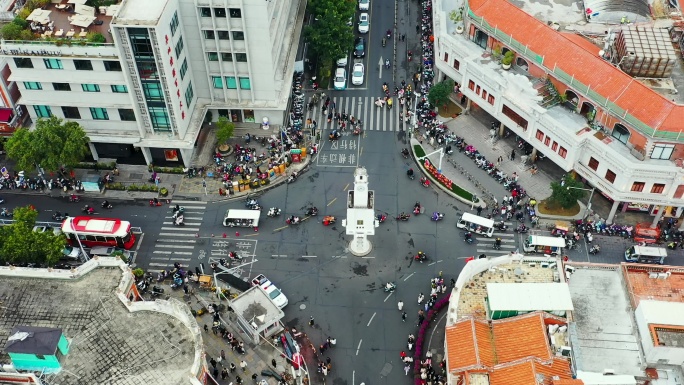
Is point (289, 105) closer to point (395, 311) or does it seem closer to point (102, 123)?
point (102, 123)

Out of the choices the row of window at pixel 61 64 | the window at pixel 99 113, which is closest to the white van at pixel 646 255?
the row of window at pixel 61 64

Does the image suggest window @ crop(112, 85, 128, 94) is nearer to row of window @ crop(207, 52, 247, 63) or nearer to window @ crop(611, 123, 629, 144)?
row of window @ crop(207, 52, 247, 63)

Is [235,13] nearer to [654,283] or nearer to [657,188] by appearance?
[657,188]

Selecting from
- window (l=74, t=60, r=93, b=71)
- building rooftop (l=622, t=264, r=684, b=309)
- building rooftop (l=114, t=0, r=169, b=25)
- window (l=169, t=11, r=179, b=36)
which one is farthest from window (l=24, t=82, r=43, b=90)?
building rooftop (l=622, t=264, r=684, b=309)

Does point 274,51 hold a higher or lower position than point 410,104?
higher

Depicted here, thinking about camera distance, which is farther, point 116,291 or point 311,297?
point 311,297

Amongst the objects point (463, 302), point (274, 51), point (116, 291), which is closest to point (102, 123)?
point (274, 51)
